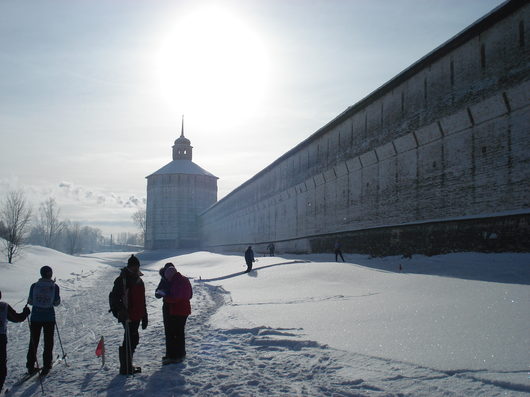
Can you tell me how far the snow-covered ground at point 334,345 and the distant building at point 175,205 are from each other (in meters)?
53.7

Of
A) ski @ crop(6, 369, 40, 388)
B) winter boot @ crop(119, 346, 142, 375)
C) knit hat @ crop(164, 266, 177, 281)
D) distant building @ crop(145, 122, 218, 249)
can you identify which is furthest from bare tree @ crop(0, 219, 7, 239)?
distant building @ crop(145, 122, 218, 249)

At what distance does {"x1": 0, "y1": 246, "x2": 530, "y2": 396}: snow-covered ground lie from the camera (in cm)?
405

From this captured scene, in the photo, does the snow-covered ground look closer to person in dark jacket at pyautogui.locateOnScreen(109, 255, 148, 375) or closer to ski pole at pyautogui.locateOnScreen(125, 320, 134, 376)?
ski pole at pyautogui.locateOnScreen(125, 320, 134, 376)

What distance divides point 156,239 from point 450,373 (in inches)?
2440

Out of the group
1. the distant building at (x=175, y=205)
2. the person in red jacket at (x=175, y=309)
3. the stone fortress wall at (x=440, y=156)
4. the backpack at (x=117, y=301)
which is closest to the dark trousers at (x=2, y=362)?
the backpack at (x=117, y=301)

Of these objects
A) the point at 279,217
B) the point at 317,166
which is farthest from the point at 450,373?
the point at 279,217

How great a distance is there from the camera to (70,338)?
7098 mm

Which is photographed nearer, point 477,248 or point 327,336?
point 327,336

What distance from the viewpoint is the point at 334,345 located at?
5.33 m

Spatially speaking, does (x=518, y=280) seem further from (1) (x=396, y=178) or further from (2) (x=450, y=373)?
(1) (x=396, y=178)

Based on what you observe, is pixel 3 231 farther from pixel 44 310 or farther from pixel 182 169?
pixel 182 169

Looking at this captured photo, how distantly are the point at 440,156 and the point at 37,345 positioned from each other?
13.0 metres

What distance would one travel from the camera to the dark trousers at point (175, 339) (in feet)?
17.4

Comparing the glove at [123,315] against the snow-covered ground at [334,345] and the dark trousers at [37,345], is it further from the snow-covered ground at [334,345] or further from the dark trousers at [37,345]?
the dark trousers at [37,345]
